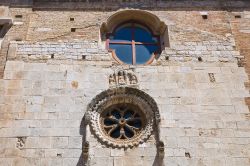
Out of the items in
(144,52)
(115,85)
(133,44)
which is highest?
(133,44)

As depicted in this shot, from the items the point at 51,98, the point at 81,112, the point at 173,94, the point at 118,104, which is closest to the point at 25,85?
the point at 51,98

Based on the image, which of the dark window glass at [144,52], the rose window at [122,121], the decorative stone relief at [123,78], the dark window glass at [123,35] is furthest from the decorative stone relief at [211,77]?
the dark window glass at [123,35]

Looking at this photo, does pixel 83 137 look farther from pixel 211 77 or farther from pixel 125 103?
pixel 211 77

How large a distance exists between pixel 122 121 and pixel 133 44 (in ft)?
9.24

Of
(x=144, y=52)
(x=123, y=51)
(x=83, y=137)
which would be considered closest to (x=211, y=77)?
(x=144, y=52)

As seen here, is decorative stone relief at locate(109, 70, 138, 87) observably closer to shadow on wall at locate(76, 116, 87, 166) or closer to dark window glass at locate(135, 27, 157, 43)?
shadow on wall at locate(76, 116, 87, 166)

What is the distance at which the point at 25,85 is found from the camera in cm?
1070

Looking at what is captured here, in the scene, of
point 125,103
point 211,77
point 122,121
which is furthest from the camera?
point 211,77

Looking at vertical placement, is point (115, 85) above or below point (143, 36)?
below

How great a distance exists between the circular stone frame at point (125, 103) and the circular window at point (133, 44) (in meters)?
1.43

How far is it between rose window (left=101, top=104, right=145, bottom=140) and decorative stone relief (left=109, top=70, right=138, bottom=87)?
1.87ft

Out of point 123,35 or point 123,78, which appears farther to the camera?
point 123,35

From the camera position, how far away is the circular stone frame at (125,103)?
32.2 ft

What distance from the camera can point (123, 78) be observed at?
35.7 feet
